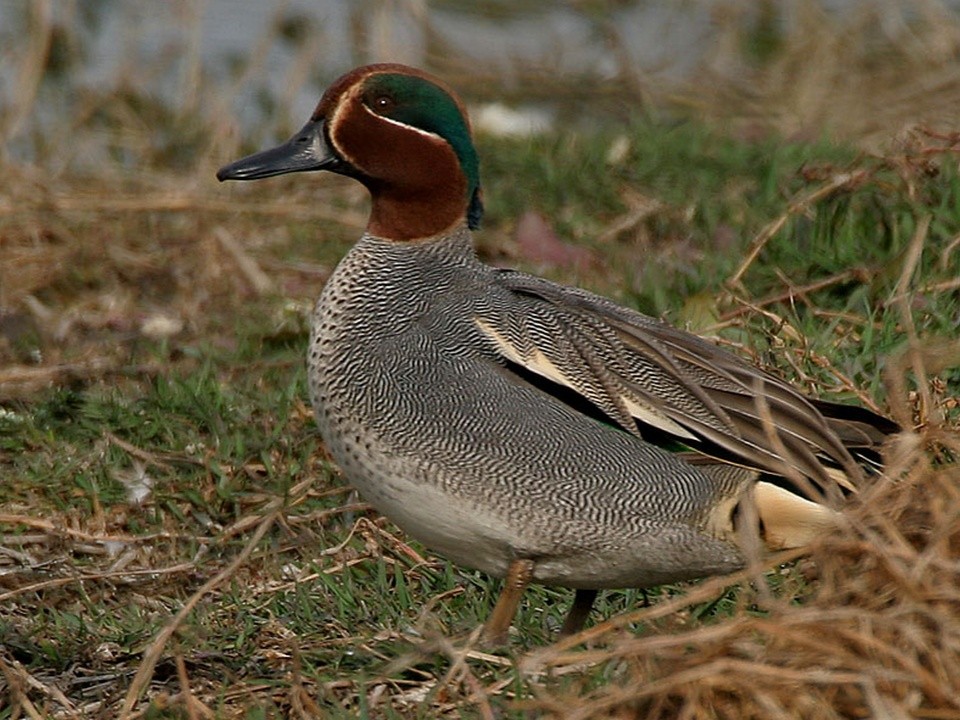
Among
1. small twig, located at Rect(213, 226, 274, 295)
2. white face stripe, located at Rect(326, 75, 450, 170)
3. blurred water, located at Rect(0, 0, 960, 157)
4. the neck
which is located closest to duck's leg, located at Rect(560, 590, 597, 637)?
the neck

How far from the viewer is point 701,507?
3.24m

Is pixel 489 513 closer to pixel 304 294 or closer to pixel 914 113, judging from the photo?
pixel 304 294

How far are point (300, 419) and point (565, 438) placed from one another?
1.47m

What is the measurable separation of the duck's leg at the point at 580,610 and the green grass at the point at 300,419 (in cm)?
7

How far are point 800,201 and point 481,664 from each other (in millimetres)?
2243

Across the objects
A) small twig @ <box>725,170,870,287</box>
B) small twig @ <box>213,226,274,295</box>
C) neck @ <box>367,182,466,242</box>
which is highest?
neck @ <box>367,182,466,242</box>

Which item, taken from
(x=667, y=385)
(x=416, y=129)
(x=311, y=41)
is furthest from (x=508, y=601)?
(x=311, y=41)

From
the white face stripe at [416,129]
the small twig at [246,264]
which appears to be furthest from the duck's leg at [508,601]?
the small twig at [246,264]

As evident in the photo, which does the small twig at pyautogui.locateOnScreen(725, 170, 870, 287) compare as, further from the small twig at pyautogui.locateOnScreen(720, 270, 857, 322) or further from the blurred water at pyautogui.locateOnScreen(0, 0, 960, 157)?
the blurred water at pyautogui.locateOnScreen(0, 0, 960, 157)

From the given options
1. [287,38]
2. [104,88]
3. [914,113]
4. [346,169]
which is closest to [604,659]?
[346,169]

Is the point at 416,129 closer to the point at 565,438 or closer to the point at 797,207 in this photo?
the point at 565,438

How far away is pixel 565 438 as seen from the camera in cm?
328

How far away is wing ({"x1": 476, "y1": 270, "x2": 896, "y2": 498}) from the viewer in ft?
10.7

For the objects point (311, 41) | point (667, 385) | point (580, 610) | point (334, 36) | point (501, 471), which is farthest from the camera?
point (334, 36)
